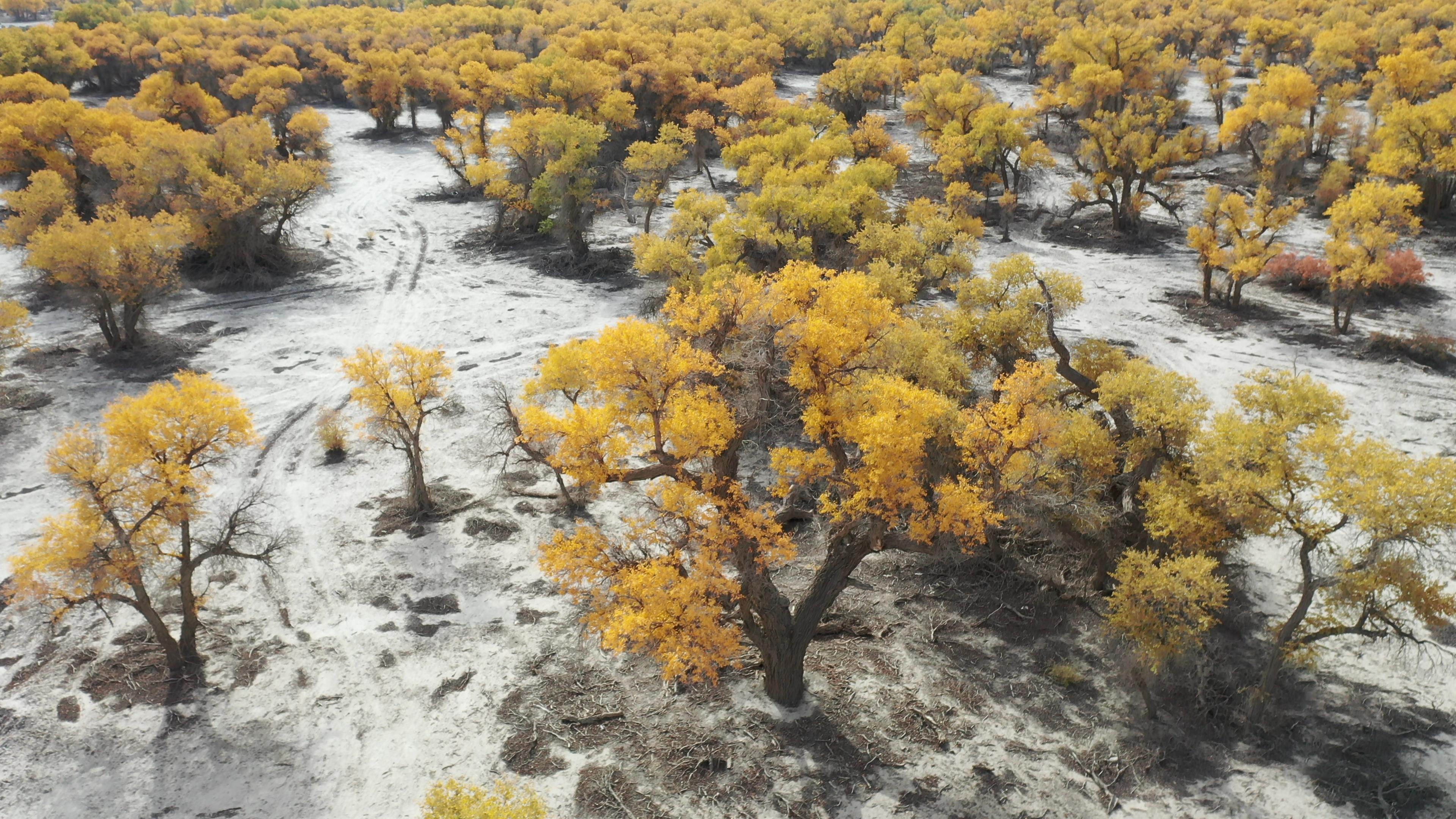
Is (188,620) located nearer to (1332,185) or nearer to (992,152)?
(992,152)

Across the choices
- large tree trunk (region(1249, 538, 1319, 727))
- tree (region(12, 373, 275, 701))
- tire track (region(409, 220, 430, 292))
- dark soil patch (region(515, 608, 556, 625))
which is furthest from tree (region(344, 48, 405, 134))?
large tree trunk (region(1249, 538, 1319, 727))

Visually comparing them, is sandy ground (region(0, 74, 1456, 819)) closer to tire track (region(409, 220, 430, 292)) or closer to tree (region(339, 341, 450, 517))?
tire track (region(409, 220, 430, 292))

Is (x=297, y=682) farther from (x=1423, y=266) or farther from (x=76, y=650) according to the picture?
(x=1423, y=266)

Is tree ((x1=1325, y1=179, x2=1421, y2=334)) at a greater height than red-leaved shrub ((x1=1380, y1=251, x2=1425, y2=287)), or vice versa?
tree ((x1=1325, y1=179, x2=1421, y2=334))

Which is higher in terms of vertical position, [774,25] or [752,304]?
[774,25]

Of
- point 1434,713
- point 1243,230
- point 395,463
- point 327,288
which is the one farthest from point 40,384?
point 1243,230
